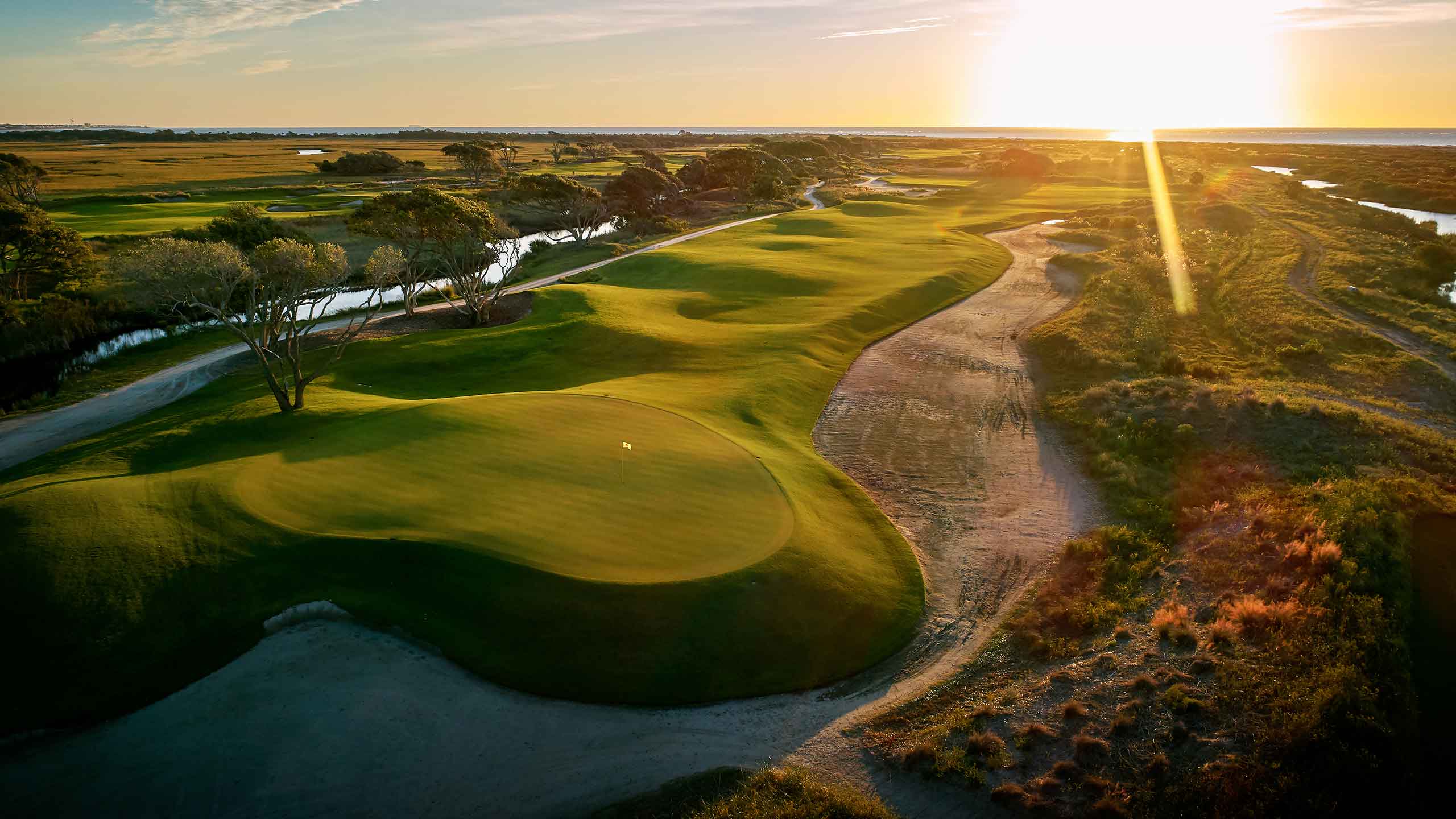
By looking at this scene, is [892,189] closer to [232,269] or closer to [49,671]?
[232,269]

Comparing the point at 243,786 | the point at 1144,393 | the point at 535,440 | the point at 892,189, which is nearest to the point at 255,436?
the point at 535,440

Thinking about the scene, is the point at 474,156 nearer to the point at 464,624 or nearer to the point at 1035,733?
the point at 464,624

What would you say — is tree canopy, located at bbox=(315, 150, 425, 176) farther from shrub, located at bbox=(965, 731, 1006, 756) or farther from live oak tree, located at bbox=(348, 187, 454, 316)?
shrub, located at bbox=(965, 731, 1006, 756)

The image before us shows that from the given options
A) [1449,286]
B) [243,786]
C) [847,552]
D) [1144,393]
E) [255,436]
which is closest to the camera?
[243,786]

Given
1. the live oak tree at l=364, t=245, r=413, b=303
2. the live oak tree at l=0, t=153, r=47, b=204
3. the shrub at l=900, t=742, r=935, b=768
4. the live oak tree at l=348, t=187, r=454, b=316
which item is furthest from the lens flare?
the live oak tree at l=0, t=153, r=47, b=204

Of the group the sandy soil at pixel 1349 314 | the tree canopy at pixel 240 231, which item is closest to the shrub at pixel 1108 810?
the sandy soil at pixel 1349 314

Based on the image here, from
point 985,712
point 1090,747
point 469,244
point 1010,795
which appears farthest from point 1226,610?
point 469,244
